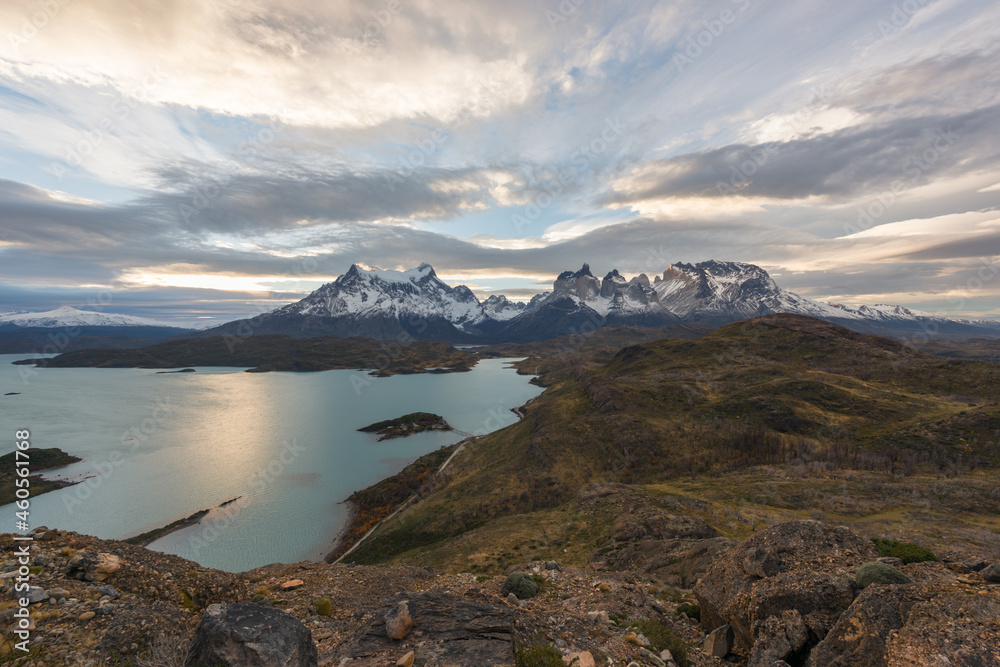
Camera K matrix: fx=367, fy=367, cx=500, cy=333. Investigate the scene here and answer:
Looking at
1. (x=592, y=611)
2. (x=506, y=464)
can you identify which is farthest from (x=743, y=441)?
(x=592, y=611)

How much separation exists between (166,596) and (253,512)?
6987 cm

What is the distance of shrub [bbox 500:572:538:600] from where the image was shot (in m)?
18.9

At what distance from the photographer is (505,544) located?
3828 cm

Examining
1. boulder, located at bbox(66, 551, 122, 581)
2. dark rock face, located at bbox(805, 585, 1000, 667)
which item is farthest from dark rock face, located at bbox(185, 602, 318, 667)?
dark rock face, located at bbox(805, 585, 1000, 667)

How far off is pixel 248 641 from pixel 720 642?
1528cm

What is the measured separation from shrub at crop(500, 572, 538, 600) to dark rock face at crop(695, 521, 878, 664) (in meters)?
7.87

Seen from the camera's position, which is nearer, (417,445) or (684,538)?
(684,538)

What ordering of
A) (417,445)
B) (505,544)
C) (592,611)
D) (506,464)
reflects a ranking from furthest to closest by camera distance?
(417,445), (506,464), (505,544), (592,611)

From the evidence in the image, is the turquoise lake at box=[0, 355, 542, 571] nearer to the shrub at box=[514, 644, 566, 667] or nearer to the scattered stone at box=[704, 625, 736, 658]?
the shrub at box=[514, 644, 566, 667]

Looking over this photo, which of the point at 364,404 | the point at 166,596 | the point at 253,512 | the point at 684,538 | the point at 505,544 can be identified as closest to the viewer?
Answer: the point at 166,596

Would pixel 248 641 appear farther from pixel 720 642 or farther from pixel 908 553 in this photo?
pixel 908 553

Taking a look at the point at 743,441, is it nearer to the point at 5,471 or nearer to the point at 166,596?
the point at 166,596

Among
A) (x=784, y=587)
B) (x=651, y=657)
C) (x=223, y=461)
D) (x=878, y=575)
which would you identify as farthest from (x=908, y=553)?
(x=223, y=461)

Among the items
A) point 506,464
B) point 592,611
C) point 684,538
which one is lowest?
point 506,464
